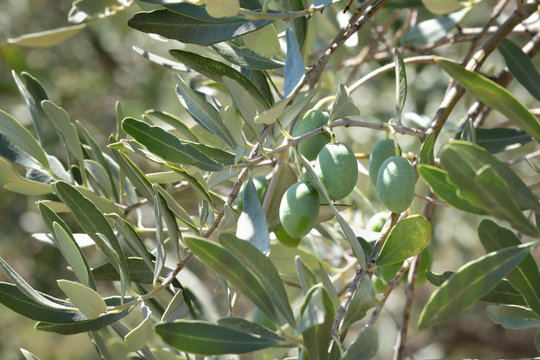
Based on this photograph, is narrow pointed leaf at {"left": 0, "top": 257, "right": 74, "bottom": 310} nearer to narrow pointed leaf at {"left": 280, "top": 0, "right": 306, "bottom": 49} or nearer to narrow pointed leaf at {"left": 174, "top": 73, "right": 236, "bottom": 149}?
narrow pointed leaf at {"left": 174, "top": 73, "right": 236, "bottom": 149}

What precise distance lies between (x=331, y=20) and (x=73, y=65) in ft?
5.32

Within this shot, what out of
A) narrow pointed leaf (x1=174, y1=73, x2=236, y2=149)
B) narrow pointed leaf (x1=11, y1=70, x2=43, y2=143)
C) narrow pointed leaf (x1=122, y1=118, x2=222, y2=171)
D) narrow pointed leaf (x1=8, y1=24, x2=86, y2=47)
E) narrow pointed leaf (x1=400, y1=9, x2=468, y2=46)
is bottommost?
narrow pointed leaf (x1=122, y1=118, x2=222, y2=171)

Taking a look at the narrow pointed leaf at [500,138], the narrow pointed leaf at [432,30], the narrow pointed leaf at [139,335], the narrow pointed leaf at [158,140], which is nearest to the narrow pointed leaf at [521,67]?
the narrow pointed leaf at [500,138]

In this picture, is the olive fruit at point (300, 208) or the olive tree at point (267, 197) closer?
the olive tree at point (267, 197)

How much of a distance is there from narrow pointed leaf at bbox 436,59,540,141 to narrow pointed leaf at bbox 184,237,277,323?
246 mm

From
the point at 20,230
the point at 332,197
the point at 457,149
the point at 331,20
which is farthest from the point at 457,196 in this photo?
the point at 20,230

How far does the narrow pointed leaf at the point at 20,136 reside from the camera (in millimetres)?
791

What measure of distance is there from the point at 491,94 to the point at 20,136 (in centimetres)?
58

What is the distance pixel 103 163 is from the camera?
89 centimetres

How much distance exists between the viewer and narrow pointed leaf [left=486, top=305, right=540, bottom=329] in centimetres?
65

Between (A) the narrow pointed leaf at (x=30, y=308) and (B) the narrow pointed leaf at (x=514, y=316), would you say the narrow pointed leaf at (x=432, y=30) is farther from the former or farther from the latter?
(A) the narrow pointed leaf at (x=30, y=308)

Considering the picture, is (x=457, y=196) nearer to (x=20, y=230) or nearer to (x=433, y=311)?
(x=433, y=311)

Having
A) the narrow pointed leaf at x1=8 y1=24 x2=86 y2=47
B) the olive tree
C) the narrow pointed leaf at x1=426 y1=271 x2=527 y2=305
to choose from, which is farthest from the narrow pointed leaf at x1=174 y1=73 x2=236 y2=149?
the narrow pointed leaf at x1=8 y1=24 x2=86 y2=47

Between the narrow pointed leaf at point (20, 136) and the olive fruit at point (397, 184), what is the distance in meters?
0.47
